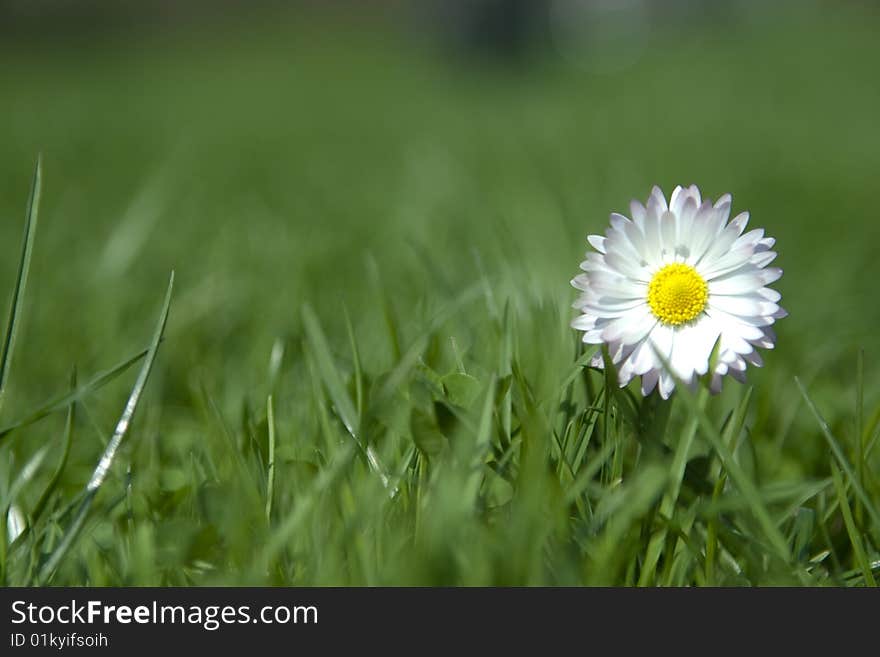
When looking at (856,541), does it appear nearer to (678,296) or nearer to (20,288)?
(678,296)

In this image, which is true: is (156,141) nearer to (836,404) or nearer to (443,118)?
(443,118)

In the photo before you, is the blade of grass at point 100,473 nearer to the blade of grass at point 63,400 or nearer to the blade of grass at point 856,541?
the blade of grass at point 63,400

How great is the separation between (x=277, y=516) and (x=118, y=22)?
42.6 ft

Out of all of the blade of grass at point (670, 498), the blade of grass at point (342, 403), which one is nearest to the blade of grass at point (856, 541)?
the blade of grass at point (670, 498)

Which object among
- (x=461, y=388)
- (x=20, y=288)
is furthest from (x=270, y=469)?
(x=20, y=288)

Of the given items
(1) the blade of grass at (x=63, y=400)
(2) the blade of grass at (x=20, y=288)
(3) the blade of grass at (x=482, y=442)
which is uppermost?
(2) the blade of grass at (x=20, y=288)

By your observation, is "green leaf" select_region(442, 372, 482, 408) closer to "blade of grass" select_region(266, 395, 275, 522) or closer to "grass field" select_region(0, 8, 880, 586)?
"grass field" select_region(0, 8, 880, 586)

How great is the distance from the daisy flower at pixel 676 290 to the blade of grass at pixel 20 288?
681 millimetres

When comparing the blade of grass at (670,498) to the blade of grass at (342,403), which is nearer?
the blade of grass at (670,498)

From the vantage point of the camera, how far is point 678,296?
1.07 metres

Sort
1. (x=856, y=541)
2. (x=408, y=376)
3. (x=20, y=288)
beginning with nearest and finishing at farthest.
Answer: (x=856, y=541), (x=20, y=288), (x=408, y=376)

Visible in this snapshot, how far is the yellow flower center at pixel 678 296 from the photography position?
1.07 metres
